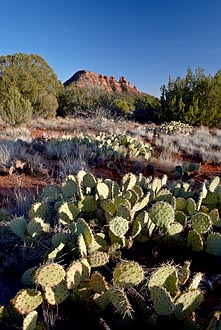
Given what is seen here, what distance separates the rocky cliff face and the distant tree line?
1583 inches

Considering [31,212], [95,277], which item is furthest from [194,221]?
[31,212]

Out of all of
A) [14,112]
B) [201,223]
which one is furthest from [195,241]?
[14,112]

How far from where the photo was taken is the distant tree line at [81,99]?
1433cm

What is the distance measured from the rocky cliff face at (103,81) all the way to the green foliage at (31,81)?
1595 inches

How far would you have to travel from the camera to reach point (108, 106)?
2498 cm

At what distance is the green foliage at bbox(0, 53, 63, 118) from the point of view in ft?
66.5

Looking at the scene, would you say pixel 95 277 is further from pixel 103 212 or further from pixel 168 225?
pixel 103 212

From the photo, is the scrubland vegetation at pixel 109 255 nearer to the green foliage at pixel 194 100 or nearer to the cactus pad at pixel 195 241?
the cactus pad at pixel 195 241

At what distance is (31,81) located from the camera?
68.2ft

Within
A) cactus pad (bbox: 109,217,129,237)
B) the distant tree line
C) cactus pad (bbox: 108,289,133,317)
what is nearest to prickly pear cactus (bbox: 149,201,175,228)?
cactus pad (bbox: 109,217,129,237)

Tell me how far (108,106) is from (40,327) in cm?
2381

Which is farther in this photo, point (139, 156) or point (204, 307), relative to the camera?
point (139, 156)

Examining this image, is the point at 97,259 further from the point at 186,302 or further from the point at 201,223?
the point at 201,223

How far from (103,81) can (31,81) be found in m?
54.4
